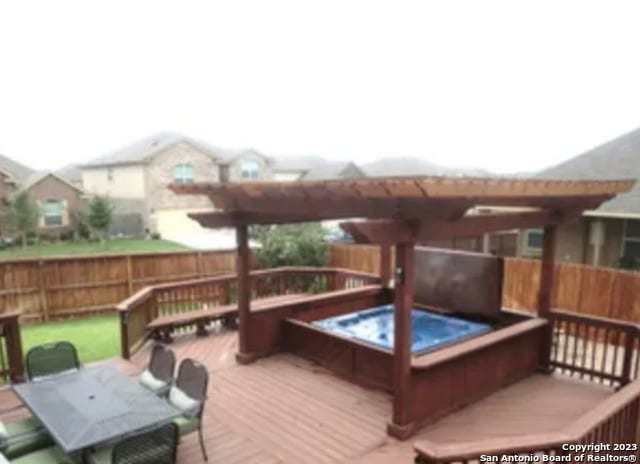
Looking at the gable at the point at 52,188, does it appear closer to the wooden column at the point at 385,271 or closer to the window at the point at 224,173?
the window at the point at 224,173

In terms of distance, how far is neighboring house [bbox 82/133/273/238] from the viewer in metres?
29.1

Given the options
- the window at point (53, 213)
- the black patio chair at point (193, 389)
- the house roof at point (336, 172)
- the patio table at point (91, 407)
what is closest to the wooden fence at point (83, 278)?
the patio table at point (91, 407)

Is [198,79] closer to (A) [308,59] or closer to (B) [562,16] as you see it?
(A) [308,59]

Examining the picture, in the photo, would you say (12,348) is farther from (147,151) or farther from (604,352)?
(147,151)

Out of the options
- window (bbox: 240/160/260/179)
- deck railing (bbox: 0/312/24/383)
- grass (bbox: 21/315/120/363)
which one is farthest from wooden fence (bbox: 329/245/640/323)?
window (bbox: 240/160/260/179)

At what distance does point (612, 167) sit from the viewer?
1395 cm

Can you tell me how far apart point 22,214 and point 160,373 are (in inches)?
945

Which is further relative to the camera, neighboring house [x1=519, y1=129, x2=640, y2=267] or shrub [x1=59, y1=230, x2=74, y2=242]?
shrub [x1=59, y1=230, x2=74, y2=242]

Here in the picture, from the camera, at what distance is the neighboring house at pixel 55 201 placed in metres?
27.8

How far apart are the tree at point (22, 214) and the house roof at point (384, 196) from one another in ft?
74.5

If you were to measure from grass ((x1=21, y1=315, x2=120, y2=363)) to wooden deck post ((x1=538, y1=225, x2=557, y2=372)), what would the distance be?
772 centimetres

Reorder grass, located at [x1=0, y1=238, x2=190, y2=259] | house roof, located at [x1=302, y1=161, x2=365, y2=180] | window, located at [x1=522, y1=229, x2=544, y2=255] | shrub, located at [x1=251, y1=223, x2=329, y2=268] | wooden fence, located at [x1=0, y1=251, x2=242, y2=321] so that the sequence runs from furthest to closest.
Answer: house roof, located at [x1=302, y1=161, x2=365, y2=180], grass, located at [x1=0, y1=238, x2=190, y2=259], window, located at [x1=522, y1=229, x2=544, y2=255], shrub, located at [x1=251, y1=223, x2=329, y2=268], wooden fence, located at [x1=0, y1=251, x2=242, y2=321]

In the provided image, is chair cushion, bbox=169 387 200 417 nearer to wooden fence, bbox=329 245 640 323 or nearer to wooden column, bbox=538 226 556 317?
wooden column, bbox=538 226 556 317

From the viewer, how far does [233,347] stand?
789 cm
